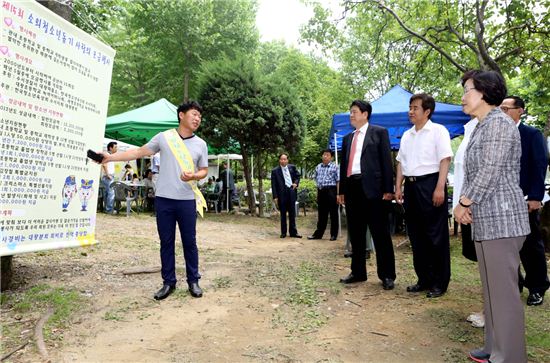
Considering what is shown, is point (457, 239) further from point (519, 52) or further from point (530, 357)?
point (530, 357)

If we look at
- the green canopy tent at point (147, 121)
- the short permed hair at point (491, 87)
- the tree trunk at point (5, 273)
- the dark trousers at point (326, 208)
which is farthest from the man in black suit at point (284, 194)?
the short permed hair at point (491, 87)

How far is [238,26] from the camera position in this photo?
848 inches

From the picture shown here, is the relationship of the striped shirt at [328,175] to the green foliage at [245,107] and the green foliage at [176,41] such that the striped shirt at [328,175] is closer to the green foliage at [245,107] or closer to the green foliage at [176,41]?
the green foliage at [245,107]

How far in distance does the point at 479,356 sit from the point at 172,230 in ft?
8.84

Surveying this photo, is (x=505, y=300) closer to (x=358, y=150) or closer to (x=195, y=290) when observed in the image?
(x=358, y=150)

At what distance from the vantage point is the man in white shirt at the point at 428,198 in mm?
3918

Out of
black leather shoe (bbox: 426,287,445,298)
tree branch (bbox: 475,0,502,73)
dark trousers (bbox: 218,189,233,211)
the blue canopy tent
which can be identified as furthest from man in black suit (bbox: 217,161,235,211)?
black leather shoe (bbox: 426,287,445,298)

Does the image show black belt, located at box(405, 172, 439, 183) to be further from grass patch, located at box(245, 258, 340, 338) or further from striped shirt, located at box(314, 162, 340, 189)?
striped shirt, located at box(314, 162, 340, 189)

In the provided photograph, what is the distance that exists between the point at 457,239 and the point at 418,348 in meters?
5.84

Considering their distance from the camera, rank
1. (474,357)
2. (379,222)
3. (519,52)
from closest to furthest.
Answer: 1. (474,357)
2. (379,222)
3. (519,52)

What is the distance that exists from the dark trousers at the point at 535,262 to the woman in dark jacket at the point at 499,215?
176 centimetres

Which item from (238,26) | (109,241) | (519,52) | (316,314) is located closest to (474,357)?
(316,314)

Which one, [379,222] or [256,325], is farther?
[379,222]

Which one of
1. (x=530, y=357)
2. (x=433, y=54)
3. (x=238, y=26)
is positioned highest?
(x=238, y=26)
